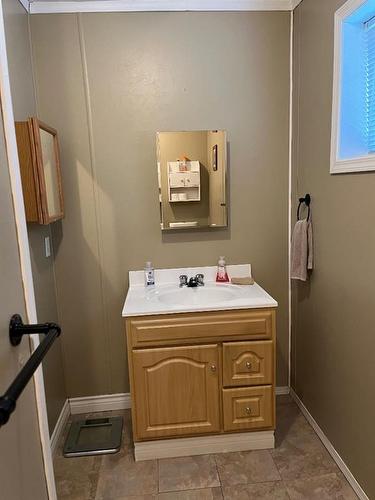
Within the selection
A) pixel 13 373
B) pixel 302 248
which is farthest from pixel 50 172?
pixel 302 248

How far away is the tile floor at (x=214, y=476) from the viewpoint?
1.72 m

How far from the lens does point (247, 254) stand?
2.33 m

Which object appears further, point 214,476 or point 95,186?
point 95,186

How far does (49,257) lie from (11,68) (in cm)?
102

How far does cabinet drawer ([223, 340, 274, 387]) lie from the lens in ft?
6.12

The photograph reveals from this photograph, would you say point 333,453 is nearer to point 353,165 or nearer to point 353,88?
point 353,165

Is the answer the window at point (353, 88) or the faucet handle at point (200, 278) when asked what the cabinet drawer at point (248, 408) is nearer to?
the faucet handle at point (200, 278)

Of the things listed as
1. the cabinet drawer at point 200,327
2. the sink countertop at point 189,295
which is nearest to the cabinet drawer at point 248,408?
the cabinet drawer at point 200,327

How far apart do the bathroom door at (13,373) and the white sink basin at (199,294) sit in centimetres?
116

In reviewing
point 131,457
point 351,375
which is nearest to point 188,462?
point 131,457

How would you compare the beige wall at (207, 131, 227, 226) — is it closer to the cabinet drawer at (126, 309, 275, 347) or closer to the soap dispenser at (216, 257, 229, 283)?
the soap dispenser at (216, 257, 229, 283)

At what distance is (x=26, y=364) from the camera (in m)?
0.76

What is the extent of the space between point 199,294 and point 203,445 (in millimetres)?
825

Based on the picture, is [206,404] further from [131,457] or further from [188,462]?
[131,457]
